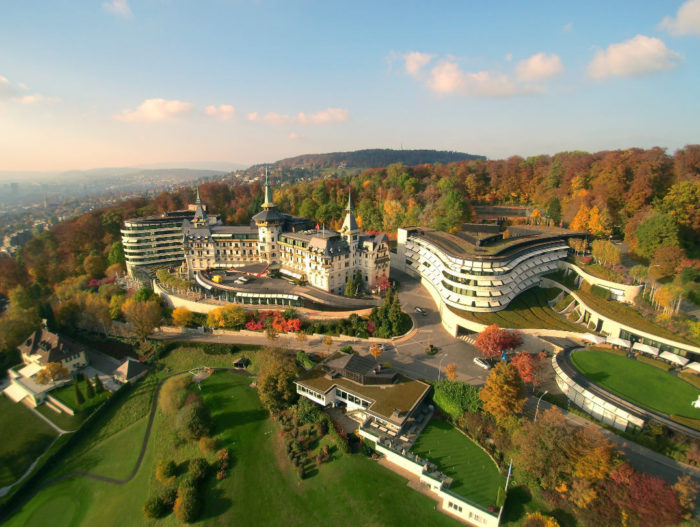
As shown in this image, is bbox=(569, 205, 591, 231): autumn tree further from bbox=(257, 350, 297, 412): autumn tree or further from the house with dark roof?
the house with dark roof

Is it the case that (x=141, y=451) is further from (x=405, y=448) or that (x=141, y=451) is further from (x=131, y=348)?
(x=405, y=448)

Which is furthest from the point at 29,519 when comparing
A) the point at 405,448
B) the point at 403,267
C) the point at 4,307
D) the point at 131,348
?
the point at 403,267

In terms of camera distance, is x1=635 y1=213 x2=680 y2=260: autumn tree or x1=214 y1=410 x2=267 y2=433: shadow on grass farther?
x1=635 y1=213 x2=680 y2=260: autumn tree

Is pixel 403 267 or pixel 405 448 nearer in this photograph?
pixel 405 448

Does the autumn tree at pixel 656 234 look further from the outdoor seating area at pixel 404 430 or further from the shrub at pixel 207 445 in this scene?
the shrub at pixel 207 445

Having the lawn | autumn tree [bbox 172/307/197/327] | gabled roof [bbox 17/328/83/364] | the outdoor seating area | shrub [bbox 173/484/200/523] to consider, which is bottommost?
shrub [bbox 173/484/200/523]

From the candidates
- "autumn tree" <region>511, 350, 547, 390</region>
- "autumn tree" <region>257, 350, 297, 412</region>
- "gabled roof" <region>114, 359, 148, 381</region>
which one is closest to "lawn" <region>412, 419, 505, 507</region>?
"autumn tree" <region>511, 350, 547, 390</region>

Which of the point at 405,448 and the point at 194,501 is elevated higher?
the point at 405,448

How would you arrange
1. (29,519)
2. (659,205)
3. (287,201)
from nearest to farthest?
(29,519), (659,205), (287,201)
